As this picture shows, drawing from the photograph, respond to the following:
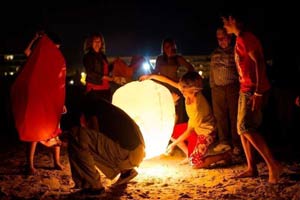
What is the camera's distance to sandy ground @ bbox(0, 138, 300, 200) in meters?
4.55

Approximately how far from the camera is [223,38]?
6.33 metres

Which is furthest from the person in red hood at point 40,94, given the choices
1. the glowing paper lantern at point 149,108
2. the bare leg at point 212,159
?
the bare leg at point 212,159

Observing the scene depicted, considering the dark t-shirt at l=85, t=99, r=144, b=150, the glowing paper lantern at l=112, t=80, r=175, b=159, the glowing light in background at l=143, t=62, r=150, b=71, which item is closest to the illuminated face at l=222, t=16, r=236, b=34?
the glowing paper lantern at l=112, t=80, r=175, b=159

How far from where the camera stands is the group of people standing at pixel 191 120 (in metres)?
4.55

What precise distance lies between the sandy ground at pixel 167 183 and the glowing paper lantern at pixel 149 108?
1.55ft

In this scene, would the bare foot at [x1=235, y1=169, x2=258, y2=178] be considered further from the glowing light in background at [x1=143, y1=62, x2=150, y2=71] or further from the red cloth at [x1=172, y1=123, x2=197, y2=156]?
the glowing light in background at [x1=143, y1=62, x2=150, y2=71]

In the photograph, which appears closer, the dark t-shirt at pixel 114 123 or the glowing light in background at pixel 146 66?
the dark t-shirt at pixel 114 123

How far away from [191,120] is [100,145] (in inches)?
61.8

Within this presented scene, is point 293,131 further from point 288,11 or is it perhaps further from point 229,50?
point 288,11

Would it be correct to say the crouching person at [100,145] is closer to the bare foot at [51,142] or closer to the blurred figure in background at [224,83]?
the bare foot at [51,142]

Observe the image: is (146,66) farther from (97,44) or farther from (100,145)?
(100,145)

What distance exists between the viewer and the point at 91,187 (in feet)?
14.8

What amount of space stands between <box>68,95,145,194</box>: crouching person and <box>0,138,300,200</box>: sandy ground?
8.6 inches

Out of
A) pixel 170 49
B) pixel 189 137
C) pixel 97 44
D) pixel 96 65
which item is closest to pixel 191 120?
pixel 189 137
